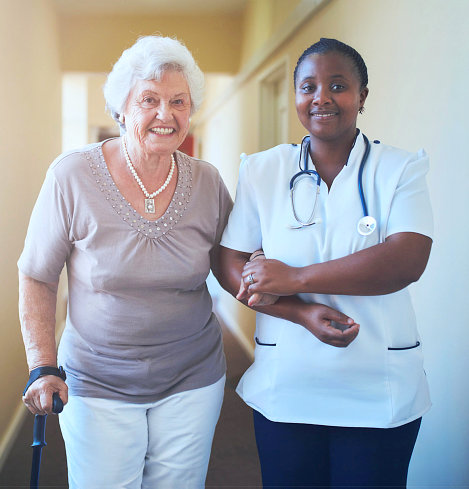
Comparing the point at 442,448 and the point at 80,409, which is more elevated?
the point at 80,409

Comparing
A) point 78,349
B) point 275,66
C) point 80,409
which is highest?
point 275,66

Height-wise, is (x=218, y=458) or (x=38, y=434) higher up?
(x=38, y=434)

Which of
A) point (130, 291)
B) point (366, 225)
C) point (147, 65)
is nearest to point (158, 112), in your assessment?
point (147, 65)

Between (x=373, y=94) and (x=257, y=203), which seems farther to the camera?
(x=373, y=94)

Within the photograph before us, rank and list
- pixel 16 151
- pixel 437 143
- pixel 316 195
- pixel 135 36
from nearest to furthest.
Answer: pixel 316 195 → pixel 437 143 → pixel 16 151 → pixel 135 36

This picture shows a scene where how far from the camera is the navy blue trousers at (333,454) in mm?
1281

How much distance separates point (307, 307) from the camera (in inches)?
50.0

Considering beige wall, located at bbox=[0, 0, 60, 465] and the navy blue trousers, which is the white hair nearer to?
the navy blue trousers

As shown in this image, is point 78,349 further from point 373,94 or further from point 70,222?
point 373,94

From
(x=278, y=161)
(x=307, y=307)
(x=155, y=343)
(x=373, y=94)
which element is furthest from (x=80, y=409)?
(x=373, y=94)

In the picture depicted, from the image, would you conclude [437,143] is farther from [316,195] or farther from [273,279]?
[273,279]

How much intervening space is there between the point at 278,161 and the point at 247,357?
12.1 ft

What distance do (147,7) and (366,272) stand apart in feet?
16.0

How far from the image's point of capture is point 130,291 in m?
1.46
